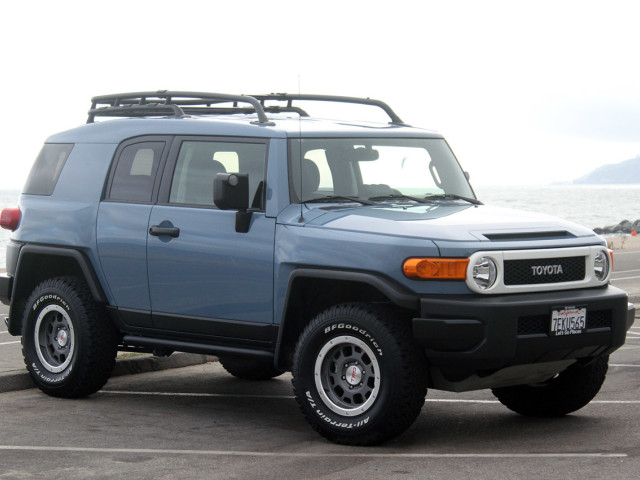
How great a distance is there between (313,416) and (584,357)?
1.78m

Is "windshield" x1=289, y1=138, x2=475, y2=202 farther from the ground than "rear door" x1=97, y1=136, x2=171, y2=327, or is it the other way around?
"windshield" x1=289, y1=138, x2=475, y2=202

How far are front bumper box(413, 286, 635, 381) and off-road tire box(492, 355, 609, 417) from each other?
790 millimetres

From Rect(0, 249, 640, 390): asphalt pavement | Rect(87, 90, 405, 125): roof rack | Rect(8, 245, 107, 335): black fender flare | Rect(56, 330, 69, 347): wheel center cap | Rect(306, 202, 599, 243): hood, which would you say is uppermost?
Rect(87, 90, 405, 125): roof rack

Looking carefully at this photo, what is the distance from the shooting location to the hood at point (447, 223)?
722 cm

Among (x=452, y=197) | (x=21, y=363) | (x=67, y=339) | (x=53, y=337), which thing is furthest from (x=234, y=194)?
(x=21, y=363)

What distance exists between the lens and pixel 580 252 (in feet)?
24.7

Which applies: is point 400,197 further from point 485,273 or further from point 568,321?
point 568,321

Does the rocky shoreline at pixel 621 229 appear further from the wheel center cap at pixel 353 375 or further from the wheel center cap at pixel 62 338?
the wheel center cap at pixel 353 375

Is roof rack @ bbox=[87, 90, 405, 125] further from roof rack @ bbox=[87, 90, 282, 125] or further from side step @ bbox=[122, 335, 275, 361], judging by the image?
side step @ bbox=[122, 335, 275, 361]

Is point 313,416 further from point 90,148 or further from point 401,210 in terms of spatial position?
point 90,148

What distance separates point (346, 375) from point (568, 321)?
139 centimetres

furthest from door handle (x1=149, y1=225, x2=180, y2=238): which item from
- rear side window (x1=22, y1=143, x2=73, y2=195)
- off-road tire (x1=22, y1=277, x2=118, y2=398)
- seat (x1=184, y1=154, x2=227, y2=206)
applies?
rear side window (x1=22, y1=143, x2=73, y2=195)

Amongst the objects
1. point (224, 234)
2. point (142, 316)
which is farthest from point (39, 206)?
point (224, 234)

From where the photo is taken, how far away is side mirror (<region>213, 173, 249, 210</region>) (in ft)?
25.5
